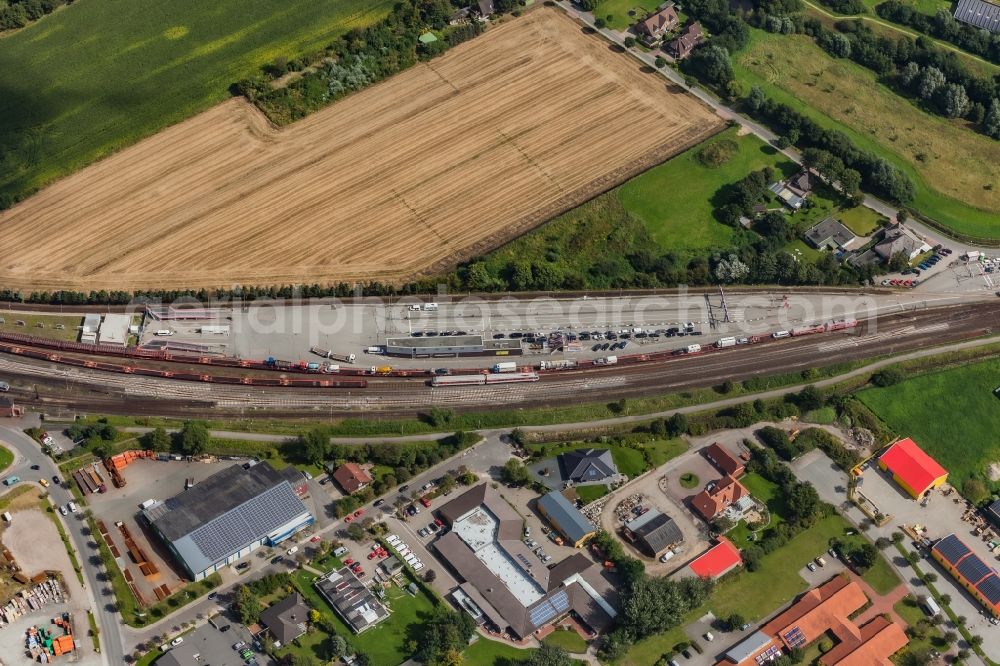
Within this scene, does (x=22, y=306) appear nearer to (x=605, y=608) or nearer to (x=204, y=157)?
(x=204, y=157)

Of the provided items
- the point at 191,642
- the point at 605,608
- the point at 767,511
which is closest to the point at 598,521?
the point at 605,608

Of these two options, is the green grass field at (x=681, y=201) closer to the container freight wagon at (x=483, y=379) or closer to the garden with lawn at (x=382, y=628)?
the container freight wagon at (x=483, y=379)

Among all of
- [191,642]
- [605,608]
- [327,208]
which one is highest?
[327,208]

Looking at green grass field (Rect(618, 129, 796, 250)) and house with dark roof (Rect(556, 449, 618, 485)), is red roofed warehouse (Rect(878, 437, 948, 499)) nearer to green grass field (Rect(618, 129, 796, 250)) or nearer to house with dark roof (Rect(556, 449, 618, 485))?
house with dark roof (Rect(556, 449, 618, 485))

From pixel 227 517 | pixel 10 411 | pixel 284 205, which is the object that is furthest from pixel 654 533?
pixel 10 411

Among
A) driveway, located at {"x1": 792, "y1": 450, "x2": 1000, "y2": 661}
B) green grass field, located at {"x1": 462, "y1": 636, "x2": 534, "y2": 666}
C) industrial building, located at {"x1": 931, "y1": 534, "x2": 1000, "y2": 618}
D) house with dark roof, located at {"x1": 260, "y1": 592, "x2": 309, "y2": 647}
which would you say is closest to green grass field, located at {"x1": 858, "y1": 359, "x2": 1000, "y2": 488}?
driveway, located at {"x1": 792, "y1": 450, "x2": 1000, "y2": 661}

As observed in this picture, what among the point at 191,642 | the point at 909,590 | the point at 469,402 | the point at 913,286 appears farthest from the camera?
the point at 913,286

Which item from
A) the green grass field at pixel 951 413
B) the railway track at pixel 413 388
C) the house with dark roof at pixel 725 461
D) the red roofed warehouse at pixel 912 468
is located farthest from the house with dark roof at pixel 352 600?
the green grass field at pixel 951 413
